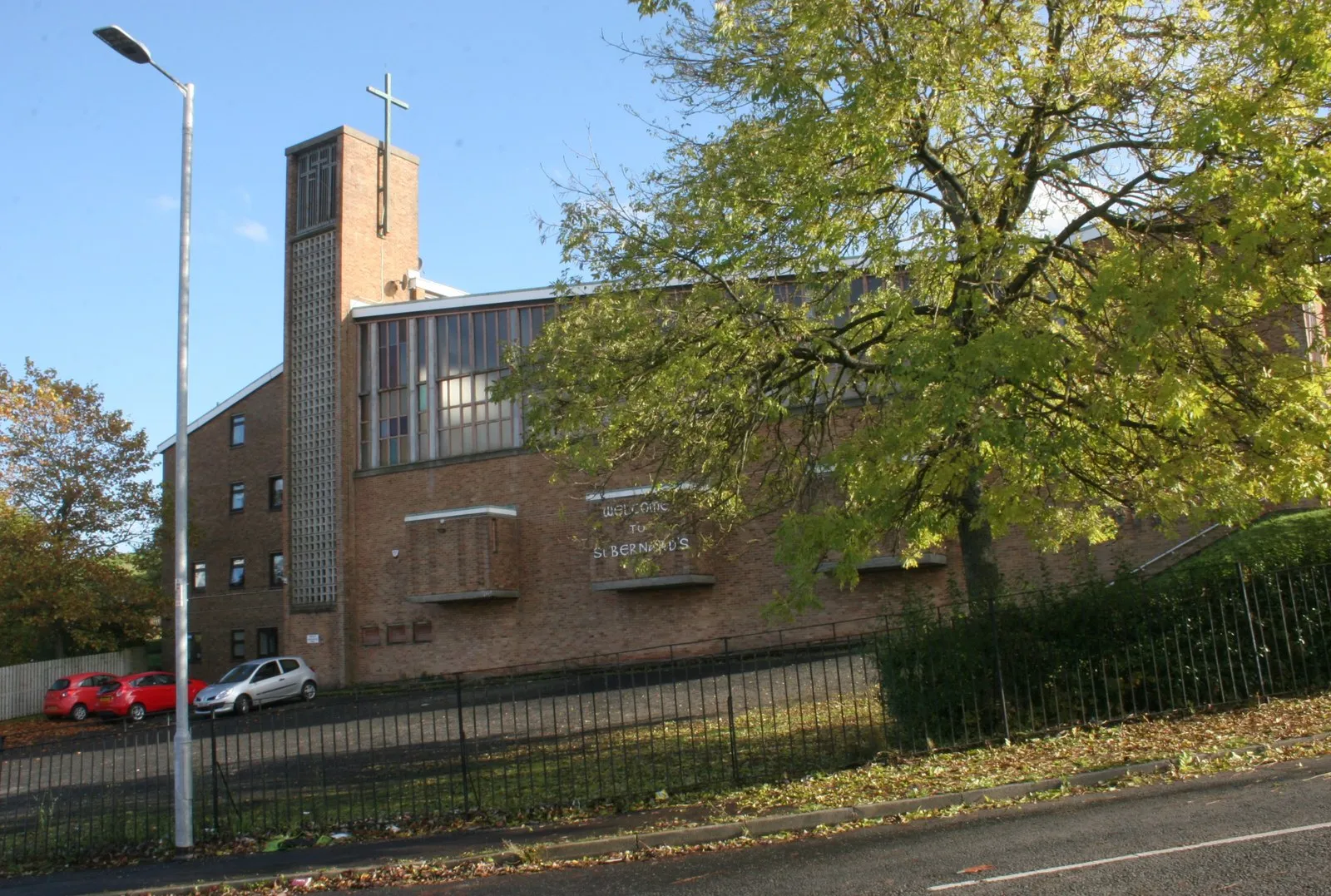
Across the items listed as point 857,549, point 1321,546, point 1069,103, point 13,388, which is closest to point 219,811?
point 857,549

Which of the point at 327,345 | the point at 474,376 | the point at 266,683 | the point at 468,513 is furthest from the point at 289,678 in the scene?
the point at 327,345

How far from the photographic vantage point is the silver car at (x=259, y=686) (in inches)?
1216

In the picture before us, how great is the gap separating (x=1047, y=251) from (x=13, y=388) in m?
38.0

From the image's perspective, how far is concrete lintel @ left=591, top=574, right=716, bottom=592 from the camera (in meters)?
29.9

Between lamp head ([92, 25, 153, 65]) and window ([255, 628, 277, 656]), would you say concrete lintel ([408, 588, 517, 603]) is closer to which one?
window ([255, 628, 277, 656])

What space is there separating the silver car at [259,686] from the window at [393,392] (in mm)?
7204

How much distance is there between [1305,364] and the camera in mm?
10844

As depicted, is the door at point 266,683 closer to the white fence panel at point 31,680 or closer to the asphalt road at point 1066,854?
the white fence panel at point 31,680

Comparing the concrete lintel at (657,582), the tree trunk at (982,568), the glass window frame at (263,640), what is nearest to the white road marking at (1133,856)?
the tree trunk at (982,568)

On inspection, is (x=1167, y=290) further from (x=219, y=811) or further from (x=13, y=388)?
(x=13, y=388)

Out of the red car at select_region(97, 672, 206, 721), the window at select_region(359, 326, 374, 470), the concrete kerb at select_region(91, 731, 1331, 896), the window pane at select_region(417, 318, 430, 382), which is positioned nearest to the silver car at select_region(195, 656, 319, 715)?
the red car at select_region(97, 672, 206, 721)

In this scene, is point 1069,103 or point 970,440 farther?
point 1069,103

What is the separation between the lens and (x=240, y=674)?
3231 centimetres

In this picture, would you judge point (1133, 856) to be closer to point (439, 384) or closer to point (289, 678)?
point (439, 384)
